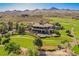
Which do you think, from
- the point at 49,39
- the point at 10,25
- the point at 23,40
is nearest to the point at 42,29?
the point at 49,39

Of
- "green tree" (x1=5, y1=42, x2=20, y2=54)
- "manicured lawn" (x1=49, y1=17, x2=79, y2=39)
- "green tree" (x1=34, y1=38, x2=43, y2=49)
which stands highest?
"manicured lawn" (x1=49, y1=17, x2=79, y2=39)

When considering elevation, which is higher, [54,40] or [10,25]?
[10,25]

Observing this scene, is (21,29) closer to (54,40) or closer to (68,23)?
(54,40)

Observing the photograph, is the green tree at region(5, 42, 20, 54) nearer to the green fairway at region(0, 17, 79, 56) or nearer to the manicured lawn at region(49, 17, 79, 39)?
the green fairway at region(0, 17, 79, 56)

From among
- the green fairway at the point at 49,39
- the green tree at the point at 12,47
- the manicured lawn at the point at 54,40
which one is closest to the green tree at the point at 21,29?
the green fairway at the point at 49,39

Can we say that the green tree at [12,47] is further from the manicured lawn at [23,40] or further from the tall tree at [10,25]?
the tall tree at [10,25]

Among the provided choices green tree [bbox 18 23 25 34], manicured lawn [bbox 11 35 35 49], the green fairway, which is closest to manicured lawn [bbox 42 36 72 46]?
the green fairway

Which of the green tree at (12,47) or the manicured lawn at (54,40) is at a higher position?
the manicured lawn at (54,40)

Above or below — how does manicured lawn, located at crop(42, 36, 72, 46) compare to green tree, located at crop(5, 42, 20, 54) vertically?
above

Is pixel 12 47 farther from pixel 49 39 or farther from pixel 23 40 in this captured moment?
pixel 49 39

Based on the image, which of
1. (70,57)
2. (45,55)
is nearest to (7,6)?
(45,55)

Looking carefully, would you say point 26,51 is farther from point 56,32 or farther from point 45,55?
point 56,32
